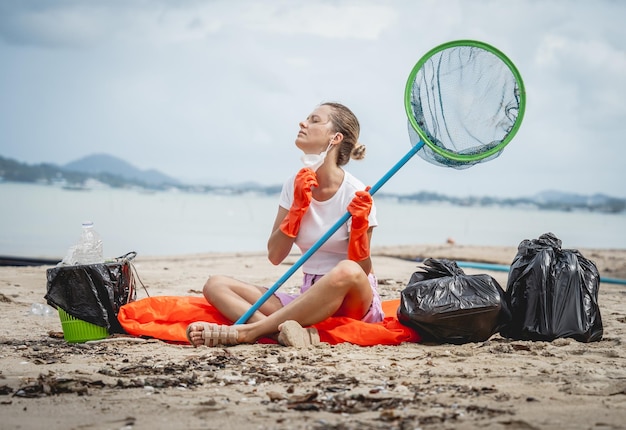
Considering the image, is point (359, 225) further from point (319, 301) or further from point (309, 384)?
point (309, 384)

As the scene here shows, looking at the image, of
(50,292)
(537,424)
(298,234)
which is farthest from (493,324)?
(50,292)

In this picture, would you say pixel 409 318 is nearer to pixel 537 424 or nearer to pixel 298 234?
pixel 298 234

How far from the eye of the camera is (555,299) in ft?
13.7

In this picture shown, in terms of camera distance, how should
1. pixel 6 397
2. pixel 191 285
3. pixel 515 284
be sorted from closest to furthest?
pixel 6 397 < pixel 515 284 < pixel 191 285

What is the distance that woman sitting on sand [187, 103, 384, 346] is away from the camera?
409 centimetres

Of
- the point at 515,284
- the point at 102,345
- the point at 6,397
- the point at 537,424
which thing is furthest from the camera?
the point at 515,284

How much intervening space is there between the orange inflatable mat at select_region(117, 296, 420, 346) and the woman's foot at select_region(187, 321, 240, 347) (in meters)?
0.18

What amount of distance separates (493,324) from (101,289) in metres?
2.24

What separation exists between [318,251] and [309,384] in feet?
4.46

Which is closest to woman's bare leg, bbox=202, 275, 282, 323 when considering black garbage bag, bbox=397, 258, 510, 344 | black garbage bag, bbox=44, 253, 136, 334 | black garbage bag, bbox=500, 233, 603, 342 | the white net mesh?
black garbage bag, bbox=44, 253, 136, 334

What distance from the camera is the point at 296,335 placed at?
4008 mm

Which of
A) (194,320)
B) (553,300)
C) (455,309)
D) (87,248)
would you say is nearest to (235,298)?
(194,320)

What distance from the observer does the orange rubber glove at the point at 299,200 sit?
4.25 m

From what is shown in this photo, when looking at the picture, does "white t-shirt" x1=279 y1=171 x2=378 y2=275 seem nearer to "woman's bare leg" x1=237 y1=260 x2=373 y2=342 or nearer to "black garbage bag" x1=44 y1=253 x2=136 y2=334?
"woman's bare leg" x1=237 y1=260 x2=373 y2=342
